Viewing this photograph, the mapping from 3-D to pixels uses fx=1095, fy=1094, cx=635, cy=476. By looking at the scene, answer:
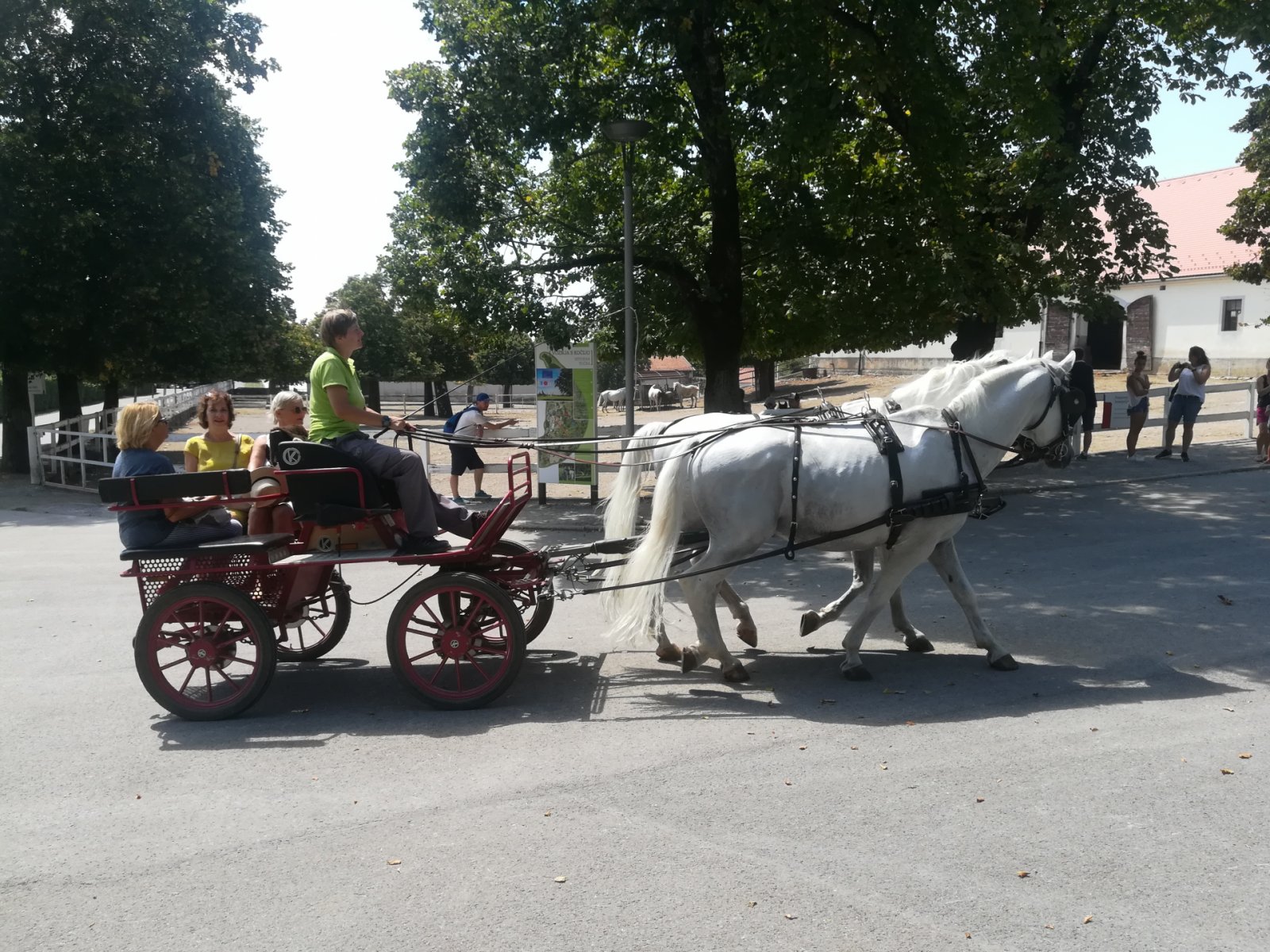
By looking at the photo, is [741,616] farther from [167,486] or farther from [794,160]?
[794,160]

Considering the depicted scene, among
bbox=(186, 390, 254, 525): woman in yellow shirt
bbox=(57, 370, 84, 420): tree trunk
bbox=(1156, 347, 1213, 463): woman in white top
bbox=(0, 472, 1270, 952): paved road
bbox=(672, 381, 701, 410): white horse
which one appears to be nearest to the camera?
bbox=(0, 472, 1270, 952): paved road

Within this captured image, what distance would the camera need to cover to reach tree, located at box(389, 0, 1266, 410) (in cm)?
1191

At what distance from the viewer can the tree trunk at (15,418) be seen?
A: 2097 cm

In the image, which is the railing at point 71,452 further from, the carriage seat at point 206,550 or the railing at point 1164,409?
the railing at point 1164,409

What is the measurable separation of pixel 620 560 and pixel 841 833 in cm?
283

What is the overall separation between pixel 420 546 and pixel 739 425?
6.89 ft

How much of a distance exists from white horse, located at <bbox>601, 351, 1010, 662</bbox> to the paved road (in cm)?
24

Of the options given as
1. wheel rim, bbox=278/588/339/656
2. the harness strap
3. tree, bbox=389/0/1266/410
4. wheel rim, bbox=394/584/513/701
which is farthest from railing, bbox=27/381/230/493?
the harness strap

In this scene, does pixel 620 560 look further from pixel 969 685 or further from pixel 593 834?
pixel 593 834

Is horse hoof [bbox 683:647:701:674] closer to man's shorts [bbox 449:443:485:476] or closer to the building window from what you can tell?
man's shorts [bbox 449:443:485:476]

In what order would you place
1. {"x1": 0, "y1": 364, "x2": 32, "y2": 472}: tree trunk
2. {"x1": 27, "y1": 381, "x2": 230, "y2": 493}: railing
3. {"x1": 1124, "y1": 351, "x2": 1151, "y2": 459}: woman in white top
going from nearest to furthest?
{"x1": 1124, "y1": 351, "x2": 1151, "y2": 459}: woman in white top
{"x1": 27, "y1": 381, "x2": 230, "y2": 493}: railing
{"x1": 0, "y1": 364, "x2": 32, "y2": 472}: tree trunk

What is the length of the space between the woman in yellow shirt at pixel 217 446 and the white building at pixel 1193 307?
3597 cm

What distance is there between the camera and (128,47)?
68.1 feet

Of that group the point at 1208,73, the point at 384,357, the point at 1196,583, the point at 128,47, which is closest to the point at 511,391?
the point at 384,357
